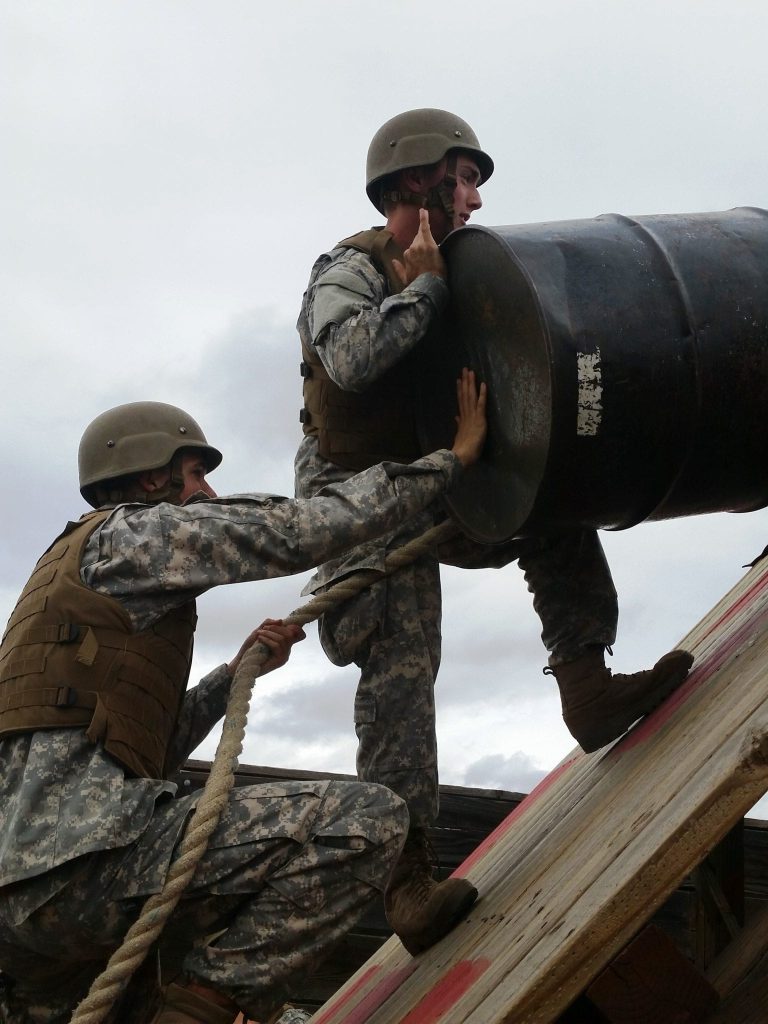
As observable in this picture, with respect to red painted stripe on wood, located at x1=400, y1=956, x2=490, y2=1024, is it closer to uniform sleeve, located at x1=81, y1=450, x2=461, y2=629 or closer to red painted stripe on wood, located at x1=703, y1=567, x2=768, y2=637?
uniform sleeve, located at x1=81, y1=450, x2=461, y2=629

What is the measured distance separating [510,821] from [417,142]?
250cm

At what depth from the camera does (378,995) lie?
379cm

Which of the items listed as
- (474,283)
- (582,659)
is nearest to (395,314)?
(474,283)

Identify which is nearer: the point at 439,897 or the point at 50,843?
the point at 50,843

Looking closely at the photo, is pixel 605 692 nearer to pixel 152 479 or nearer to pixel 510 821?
pixel 510 821

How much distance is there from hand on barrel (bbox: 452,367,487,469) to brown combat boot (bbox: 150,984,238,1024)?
1.55m

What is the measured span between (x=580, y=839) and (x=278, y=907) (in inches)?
29.1

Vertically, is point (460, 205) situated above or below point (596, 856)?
above

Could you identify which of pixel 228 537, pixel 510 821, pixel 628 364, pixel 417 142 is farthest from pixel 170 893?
pixel 417 142

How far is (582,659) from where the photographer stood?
157 inches

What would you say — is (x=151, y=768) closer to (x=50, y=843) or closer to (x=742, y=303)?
(x=50, y=843)

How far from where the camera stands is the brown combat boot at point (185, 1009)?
120 inches

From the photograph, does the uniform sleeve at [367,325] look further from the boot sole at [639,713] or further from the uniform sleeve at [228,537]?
the boot sole at [639,713]

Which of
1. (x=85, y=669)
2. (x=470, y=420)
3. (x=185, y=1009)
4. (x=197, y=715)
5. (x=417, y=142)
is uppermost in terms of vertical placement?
(x=417, y=142)
